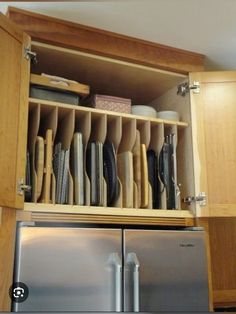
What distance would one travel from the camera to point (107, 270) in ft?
4.54

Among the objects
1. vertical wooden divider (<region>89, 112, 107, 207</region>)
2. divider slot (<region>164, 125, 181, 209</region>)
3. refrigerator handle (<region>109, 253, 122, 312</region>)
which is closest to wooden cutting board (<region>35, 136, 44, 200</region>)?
vertical wooden divider (<region>89, 112, 107, 207</region>)

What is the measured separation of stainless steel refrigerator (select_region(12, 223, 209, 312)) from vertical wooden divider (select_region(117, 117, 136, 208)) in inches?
8.1

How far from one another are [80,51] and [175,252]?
95 cm

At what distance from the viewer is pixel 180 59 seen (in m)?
1.82

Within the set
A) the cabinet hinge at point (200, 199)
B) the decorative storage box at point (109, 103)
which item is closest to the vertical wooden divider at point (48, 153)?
the decorative storage box at point (109, 103)

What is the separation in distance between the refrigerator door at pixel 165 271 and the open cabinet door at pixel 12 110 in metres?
0.48

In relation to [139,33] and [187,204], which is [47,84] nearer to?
[139,33]

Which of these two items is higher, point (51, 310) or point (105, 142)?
point (105, 142)

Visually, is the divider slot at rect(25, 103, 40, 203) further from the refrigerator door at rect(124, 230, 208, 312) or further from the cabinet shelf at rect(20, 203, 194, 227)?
the refrigerator door at rect(124, 230, 208, 312)

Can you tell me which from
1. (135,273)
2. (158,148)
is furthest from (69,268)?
(158,148)

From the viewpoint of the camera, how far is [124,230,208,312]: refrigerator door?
4.60 ft

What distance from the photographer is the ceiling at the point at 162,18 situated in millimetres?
1474

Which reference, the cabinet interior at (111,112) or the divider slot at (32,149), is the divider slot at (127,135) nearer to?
the cabinet interior at (111,112)

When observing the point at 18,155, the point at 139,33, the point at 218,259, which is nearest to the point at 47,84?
the point at 18,155
